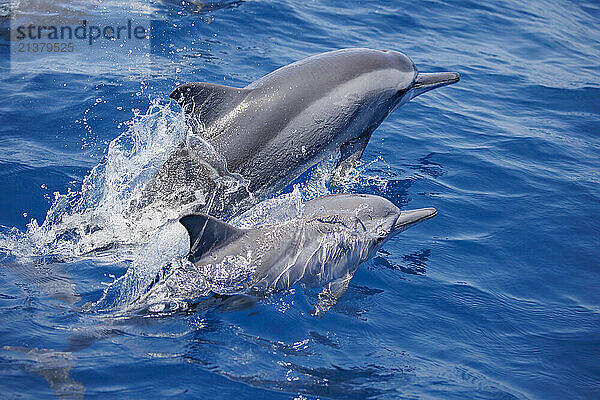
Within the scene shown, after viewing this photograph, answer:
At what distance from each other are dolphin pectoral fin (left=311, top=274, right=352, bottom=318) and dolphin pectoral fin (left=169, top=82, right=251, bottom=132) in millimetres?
2022

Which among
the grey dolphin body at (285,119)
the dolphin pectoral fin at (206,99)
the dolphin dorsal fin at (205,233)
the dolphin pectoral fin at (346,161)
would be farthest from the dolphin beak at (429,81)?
the dolphin dorsal fin at (205,233)

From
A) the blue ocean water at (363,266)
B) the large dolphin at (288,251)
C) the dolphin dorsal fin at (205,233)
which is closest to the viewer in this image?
the dolphin dorsal fin at (205,233)

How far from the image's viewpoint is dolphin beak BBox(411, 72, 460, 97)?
784cm

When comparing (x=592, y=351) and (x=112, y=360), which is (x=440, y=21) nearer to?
(x=592, y=351)

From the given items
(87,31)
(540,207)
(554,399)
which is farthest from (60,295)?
(87,31)

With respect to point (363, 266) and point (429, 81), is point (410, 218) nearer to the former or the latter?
point (363, 266)

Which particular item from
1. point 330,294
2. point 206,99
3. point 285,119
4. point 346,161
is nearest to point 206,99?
point 206,99

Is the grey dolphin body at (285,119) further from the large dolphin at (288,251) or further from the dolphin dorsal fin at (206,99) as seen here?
the large dolphin at (288,251)

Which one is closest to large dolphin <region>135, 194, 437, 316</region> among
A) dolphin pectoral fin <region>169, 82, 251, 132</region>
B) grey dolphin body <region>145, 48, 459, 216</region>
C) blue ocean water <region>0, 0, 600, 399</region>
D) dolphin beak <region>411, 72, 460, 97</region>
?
blue ocean water <region>0, 0, 600, 399</region>

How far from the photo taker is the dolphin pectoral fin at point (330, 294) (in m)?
5.57

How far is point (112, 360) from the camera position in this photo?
15.3 feet

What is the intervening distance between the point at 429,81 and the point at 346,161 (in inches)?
63.4

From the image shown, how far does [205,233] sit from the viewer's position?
486cm

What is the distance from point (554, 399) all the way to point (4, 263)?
4.89 m
